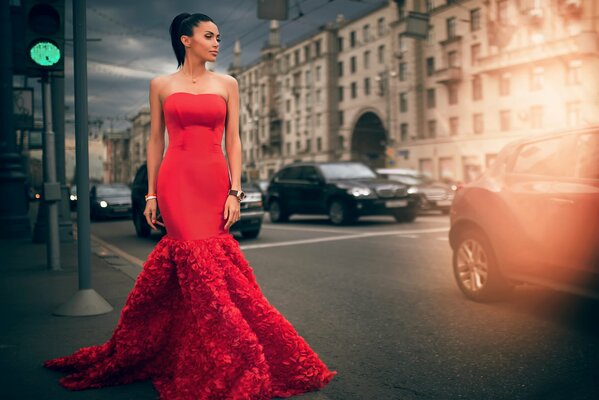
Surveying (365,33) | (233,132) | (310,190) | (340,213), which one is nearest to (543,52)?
(365,33)

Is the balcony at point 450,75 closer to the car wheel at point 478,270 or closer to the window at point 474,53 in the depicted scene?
the window at point 474,53

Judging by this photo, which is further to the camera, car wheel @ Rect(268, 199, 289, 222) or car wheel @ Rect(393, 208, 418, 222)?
car wheel @ Rect(268, 199, 289, 222)

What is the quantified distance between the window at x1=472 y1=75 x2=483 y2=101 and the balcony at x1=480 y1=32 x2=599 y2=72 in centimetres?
125

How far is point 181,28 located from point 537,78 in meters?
40.4

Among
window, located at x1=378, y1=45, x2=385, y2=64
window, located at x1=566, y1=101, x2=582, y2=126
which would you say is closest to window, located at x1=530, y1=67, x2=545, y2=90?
window, located at x1=566, y1=101, x2=582, y2=126

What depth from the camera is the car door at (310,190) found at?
1711 centimetres

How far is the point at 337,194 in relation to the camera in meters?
16.5

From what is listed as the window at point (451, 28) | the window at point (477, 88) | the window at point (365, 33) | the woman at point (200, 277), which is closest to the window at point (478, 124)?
the window at point (477, 88)

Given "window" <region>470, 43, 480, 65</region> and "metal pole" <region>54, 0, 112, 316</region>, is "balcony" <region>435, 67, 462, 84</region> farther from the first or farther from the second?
"metal pole" <region>54, 0, 112, 316</region>

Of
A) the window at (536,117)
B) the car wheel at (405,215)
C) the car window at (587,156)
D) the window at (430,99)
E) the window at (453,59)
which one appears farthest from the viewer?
the window at (430,99)

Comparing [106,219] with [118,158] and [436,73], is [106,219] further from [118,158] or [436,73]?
[118,158]

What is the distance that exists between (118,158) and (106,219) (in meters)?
91.8

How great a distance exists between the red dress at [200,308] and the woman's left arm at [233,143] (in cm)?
5

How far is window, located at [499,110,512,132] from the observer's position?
42.8 metres
